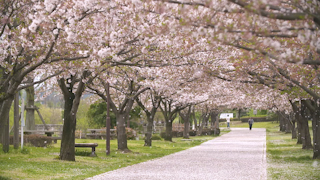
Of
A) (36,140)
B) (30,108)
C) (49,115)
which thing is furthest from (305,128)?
(49,115)

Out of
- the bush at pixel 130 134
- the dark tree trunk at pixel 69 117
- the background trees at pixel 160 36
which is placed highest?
the background trees at pixel 160 36

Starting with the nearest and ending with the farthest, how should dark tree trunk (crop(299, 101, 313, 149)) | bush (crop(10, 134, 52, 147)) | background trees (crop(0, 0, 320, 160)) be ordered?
background trees (crop(0, 0, 320, 160)), dark tree trunk (crop(299, 101, 313, 149)), bush (crop(10, 134, 52, 147))

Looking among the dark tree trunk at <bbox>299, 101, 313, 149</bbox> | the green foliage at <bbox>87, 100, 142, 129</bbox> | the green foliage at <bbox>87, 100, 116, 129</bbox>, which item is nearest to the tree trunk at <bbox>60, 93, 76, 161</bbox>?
the dark tree trunk at <bbox>299, 101, 313, 149</bbox>

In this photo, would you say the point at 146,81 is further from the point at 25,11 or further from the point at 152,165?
the point at 25,11

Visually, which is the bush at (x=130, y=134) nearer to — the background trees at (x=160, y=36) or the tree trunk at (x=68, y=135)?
the background trees at (x=160, y=36)

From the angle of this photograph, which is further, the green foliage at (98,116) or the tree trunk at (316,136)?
the green foliage at (98,116)

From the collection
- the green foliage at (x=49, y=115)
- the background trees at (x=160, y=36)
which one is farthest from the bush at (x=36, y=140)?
the green foliage at (x=49, y=115)

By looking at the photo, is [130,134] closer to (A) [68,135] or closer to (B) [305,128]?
(B) [305,128]

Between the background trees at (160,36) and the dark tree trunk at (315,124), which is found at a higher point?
the background trees at (160,36)

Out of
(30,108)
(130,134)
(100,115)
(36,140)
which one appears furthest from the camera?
(100,115)

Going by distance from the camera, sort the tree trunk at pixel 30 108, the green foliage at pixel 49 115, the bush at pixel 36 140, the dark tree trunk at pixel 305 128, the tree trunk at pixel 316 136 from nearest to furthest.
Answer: the tree trunk at pixel 316 136, the dark tree trunk at pixel 305 128, the bush at pixel 36 140, the tree trunk at pixel 30 108, the green foliage at pixel 49 115

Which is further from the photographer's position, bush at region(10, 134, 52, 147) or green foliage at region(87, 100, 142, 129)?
green foliage at region(87, 100, 142, 129)

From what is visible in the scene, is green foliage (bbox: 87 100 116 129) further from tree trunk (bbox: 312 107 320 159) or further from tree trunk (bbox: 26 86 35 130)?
tree trunk (bbox: 312 107 320 159)

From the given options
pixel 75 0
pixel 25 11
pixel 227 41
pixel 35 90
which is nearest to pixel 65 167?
pixel 25 11
